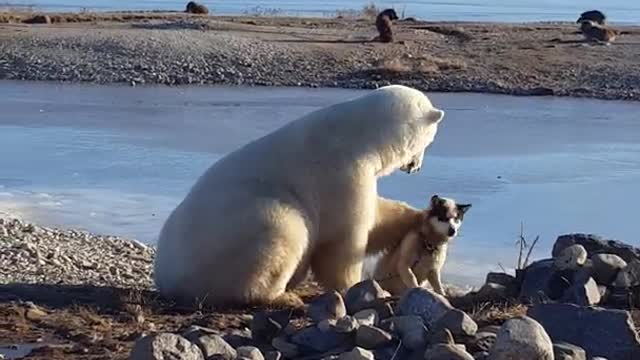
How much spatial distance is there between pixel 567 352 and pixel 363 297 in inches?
60.2

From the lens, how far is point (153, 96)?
93.9ft

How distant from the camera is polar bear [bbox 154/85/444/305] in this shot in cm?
798

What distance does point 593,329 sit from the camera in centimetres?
633

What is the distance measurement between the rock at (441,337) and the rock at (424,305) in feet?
0.87

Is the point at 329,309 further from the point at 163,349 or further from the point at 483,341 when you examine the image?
the point at 163,349

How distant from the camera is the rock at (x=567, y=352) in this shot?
5.91 m

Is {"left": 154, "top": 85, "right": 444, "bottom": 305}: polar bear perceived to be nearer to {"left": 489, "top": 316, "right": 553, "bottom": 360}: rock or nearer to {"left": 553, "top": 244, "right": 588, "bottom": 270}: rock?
{"left": 553, "top": 244, "right": 588, "bottom": 270}: rock

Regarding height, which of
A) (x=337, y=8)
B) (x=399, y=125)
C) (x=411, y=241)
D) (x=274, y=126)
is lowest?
(x=337, y=8)

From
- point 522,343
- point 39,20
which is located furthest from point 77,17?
point 522,343

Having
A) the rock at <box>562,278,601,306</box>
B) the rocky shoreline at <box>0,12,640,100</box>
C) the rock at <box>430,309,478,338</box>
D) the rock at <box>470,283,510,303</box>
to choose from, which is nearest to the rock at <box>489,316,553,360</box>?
the rock at <box>430,309,478,338</box>

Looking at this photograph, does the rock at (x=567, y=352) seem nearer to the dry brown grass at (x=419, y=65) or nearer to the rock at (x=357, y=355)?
the rock at (x=357, y=355)

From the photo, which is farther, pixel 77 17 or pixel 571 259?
pixel 77 17

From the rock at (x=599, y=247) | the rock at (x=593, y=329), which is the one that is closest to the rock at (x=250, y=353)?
the rock at (x=593, y=329)

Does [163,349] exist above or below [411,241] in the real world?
above
